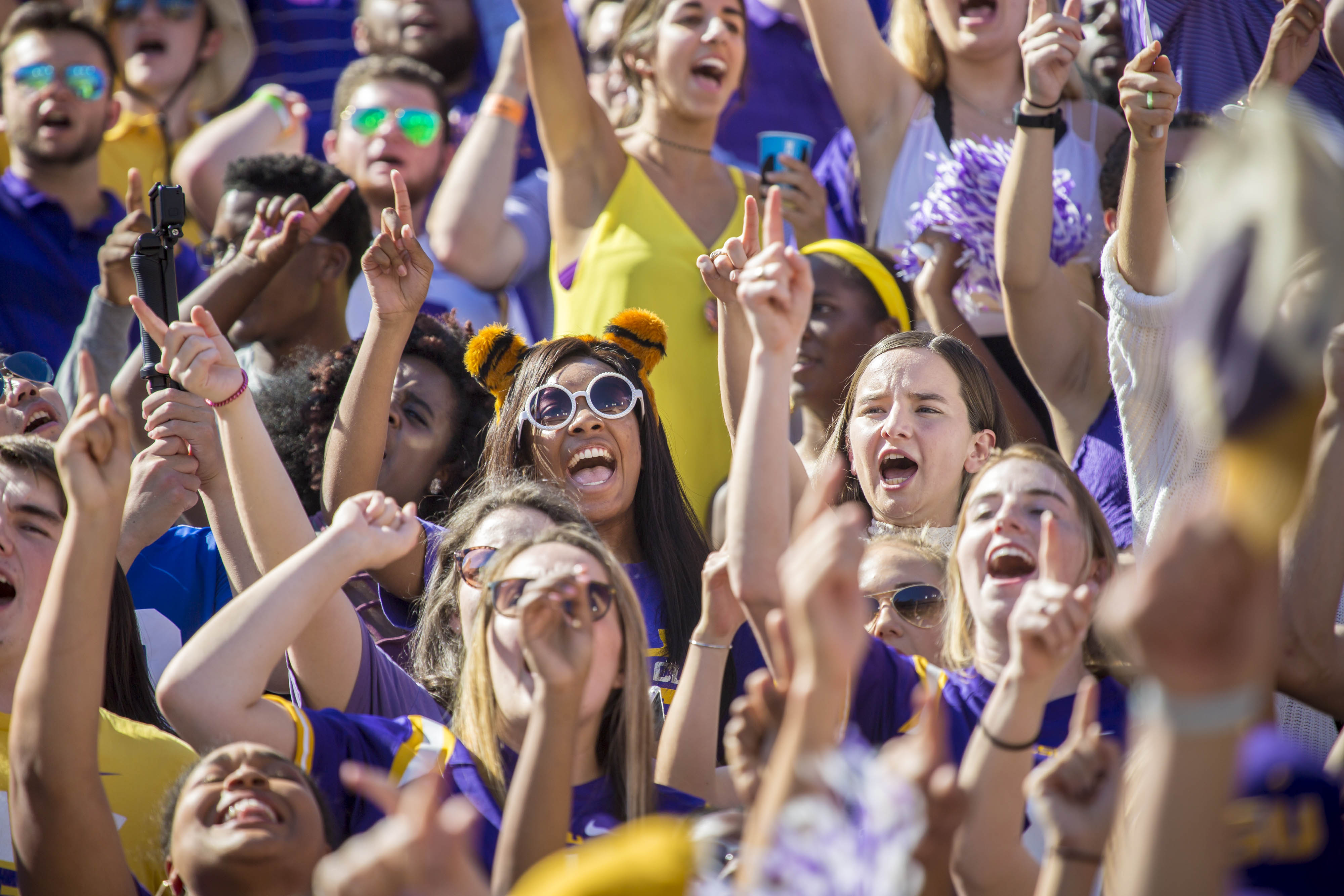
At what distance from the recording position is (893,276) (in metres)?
4.21

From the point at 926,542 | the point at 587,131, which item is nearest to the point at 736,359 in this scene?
the point at 926,542

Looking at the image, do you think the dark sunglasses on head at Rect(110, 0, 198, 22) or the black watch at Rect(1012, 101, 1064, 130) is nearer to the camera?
the black watch at Rect(1012, 101, 1064, 130)

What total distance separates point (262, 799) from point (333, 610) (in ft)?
1.66

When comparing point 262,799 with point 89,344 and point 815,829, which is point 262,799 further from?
point 89,344

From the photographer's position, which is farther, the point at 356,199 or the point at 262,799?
the point at 356,199

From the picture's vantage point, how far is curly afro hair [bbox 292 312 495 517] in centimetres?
389

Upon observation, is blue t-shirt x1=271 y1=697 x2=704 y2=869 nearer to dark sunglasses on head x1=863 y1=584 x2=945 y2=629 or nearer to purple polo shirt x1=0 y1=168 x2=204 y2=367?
dark sunglasses on head x1=863 y1=584 x2=945 y2=629

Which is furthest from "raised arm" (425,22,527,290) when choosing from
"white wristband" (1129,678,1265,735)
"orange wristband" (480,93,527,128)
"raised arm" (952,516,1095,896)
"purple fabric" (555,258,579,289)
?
"white wristband" (1129,678,1265,735)

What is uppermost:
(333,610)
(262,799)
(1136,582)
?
(1136,582)

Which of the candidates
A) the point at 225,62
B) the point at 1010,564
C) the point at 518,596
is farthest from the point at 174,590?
the point at 225,62

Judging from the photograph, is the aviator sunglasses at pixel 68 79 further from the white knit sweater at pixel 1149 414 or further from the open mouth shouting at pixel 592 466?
the white knit sweater at pixel 1149 414

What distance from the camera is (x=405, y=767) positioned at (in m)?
2.50

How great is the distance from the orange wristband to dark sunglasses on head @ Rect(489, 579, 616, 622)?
2.59 meters

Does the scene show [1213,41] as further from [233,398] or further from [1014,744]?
[233,398]
